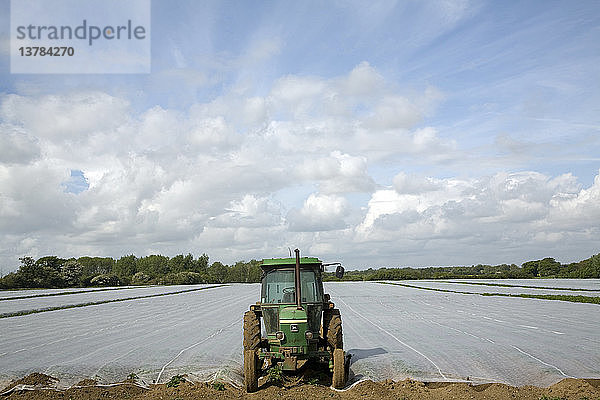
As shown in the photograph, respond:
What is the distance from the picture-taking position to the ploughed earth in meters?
8.50

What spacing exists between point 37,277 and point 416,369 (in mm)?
65626

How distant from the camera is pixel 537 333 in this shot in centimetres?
1496

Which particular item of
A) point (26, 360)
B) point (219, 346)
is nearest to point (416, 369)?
point (219, 346)

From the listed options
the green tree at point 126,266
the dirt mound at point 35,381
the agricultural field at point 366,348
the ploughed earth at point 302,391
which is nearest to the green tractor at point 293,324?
the ploughed earth at point 302,391

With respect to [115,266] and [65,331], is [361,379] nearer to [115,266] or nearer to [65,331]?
[65,331]

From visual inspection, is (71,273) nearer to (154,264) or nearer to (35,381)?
(154,264)

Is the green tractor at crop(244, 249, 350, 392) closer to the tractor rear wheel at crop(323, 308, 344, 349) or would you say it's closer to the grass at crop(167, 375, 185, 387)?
the tractor rear wheel at crop(323, 308, 344, 349)

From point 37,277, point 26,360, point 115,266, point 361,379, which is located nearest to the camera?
point 361,379

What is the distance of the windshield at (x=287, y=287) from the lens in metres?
9.53

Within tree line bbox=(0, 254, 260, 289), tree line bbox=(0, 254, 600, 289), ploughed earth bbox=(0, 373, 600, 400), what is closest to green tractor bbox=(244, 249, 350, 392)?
ploughed earth bbox=(0, 373, 600, 400)

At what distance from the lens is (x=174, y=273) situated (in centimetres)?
9481

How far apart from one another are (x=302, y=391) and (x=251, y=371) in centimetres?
99

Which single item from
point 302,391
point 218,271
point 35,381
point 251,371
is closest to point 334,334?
point 302,391

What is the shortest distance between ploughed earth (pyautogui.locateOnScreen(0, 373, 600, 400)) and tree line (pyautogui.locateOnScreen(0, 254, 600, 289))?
3296cm
